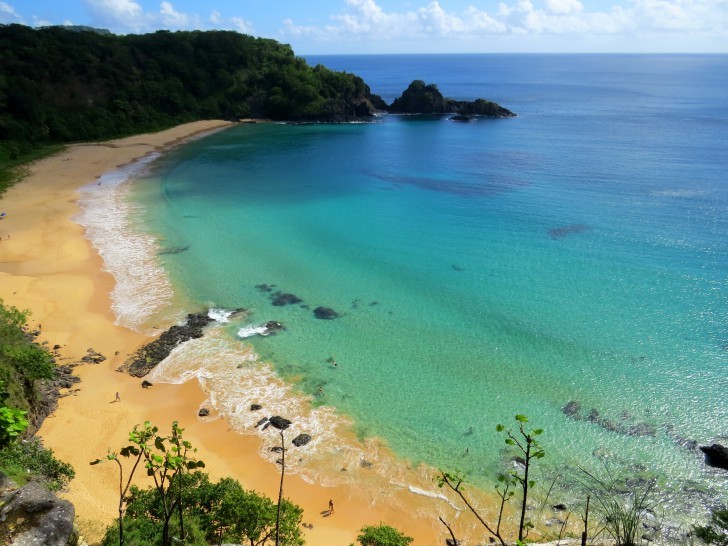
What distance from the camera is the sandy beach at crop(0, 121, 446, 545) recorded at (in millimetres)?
19109

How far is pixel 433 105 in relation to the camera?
11975 centimetres

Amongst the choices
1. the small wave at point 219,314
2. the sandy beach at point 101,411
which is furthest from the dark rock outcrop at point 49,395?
the small wave at point 219,314

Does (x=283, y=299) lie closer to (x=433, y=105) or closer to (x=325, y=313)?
(x=325, y=313)

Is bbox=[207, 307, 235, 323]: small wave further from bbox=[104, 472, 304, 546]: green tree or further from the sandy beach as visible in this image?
bbox=[104, 472, 304, 546]: green tree

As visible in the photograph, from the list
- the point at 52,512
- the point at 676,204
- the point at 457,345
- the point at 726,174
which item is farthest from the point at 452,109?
the point at 52,512

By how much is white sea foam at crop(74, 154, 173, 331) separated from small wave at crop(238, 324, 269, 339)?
6.66 m

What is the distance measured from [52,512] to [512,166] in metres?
67.9

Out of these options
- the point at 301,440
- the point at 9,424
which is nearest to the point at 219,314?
the point at 301,440

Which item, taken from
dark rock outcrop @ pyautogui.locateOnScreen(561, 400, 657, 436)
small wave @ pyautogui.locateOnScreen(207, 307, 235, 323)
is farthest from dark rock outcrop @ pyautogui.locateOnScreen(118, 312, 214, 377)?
dark rock outcrop @ pyautogui.locateOnScreen(561, 400, 657, 436)

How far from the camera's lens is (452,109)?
397ft

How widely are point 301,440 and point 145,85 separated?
91.8 meters

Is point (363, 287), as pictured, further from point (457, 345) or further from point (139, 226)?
point (139, 226)

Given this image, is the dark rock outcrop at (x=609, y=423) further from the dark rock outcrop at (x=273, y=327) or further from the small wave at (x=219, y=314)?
the small wave at (x=219, y=314)

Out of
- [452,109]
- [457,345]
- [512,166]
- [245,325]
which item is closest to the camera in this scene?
[457,345]
